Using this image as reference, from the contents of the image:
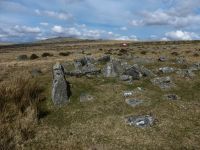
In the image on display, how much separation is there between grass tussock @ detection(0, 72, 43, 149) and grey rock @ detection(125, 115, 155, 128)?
6082mm

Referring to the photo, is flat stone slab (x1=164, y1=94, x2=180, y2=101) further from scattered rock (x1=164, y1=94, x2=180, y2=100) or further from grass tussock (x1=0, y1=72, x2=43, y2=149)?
grass tussock (x1=0, y1=72, x2=43, y2=149)

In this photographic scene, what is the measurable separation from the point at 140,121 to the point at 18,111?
789cm

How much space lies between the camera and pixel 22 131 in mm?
18391

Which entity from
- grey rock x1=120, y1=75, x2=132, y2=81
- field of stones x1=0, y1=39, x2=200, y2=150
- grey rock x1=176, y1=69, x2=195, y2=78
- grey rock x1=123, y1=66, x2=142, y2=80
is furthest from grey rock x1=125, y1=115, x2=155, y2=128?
grey rock x1=176, y1=69, x2=195, y2=78

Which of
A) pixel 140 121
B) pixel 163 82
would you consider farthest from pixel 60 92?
pixel 163 82

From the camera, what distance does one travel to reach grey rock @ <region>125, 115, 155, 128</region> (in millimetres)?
20125

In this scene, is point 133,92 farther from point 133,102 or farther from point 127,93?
point 133,102

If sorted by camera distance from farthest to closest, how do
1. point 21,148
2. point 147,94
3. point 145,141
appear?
point 147,94 < point 145,141 < point 21,148

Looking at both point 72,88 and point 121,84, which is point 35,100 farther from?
point 121,84

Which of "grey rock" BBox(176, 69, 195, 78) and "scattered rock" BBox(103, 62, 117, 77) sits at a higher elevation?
"scattered rock" BBox(103, 62, 117, 77)

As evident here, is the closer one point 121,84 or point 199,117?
point 199,117

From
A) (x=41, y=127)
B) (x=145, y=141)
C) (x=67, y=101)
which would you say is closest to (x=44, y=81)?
(x=67, y=101)

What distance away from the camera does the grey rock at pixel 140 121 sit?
2012cm

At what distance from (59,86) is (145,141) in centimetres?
884
